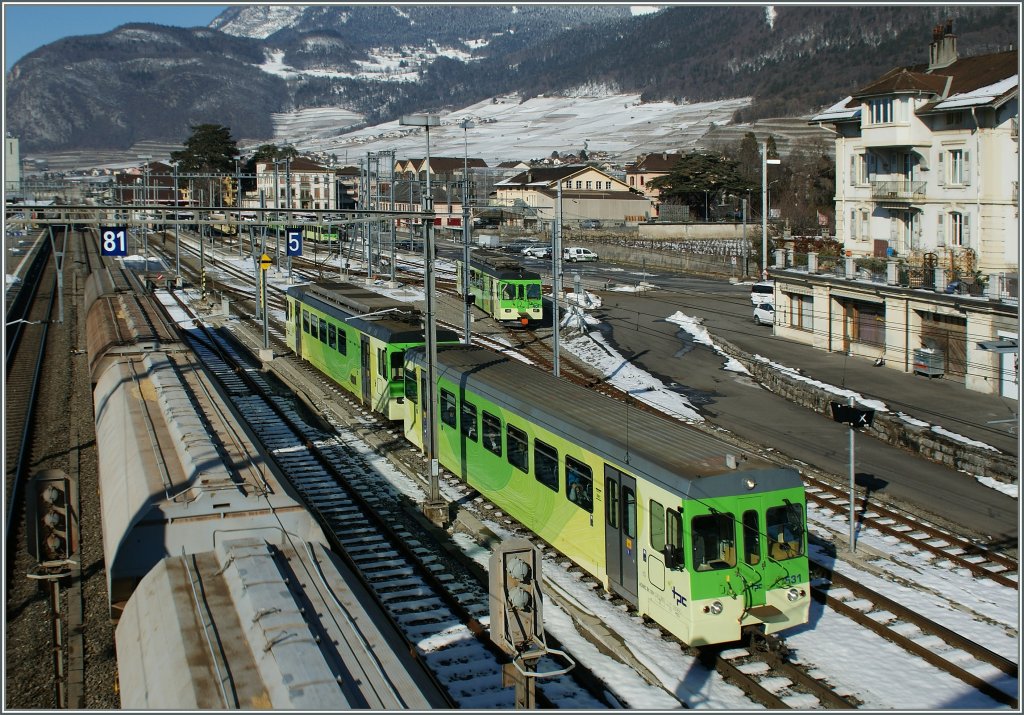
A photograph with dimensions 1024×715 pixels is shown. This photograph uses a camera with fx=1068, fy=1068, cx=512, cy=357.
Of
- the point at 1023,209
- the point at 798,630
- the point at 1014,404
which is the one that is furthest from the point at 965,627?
the point at 1014,404

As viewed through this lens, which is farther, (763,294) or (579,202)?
(579,202)

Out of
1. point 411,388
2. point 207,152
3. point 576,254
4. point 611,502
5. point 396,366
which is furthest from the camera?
point 207,152

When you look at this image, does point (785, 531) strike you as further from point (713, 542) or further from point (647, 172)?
point (647, 172)

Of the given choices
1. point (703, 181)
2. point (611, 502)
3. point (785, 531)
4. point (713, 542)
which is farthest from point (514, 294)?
point (703, 181)

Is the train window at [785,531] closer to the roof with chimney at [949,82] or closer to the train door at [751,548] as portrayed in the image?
the train door at [751,548]

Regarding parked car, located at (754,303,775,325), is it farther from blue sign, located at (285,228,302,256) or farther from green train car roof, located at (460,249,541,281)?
blue sign, located at (285,228,302,256)

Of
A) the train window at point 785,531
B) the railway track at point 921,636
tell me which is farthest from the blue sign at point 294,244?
the train window at point 785,531

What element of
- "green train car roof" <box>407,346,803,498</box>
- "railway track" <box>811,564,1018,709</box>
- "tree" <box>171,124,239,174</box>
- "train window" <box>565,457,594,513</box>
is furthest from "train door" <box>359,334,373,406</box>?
"tree" <box>171,124,239,174</box>
